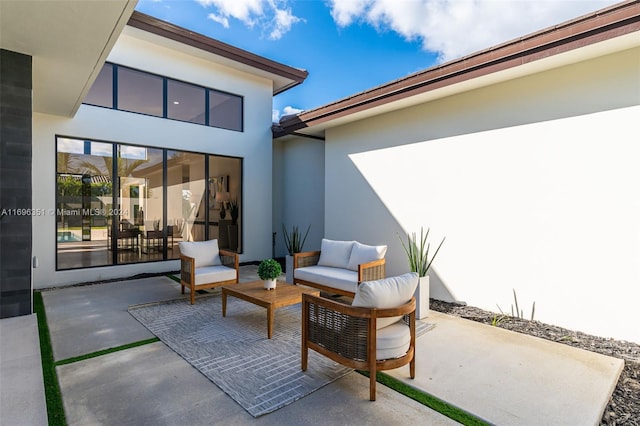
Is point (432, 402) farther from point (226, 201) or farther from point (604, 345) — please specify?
point (226, 201)

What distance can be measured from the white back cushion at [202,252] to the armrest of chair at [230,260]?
0.08 m

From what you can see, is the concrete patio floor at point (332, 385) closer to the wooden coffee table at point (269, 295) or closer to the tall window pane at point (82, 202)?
the wooden coffee table at point (269, 295)

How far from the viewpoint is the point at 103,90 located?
6.72m

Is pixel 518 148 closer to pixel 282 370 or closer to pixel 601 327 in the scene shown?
pixel 601 327

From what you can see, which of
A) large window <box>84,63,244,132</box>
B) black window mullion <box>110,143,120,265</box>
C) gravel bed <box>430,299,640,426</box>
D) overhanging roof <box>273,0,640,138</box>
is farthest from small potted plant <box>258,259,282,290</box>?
large window <box>84,63,244,132</box>

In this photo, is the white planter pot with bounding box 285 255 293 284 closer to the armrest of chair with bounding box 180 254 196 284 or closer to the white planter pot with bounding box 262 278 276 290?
the white planter pot with bounding box 262 278 276 290

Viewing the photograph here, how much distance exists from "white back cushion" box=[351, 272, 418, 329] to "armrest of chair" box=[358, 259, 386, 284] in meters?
1.92

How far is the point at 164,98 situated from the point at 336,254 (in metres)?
5.29

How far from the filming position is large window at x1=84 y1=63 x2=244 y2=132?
6766mm

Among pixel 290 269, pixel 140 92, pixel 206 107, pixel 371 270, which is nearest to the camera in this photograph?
pixel 371 270

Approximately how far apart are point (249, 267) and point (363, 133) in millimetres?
4234

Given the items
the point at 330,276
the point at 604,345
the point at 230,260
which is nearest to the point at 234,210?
the point at 230,260

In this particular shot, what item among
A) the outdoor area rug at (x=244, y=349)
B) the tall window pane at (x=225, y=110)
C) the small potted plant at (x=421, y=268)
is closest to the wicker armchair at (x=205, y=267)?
the outdoor area rug at (x=244, y=349)

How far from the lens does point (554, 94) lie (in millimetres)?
4379
